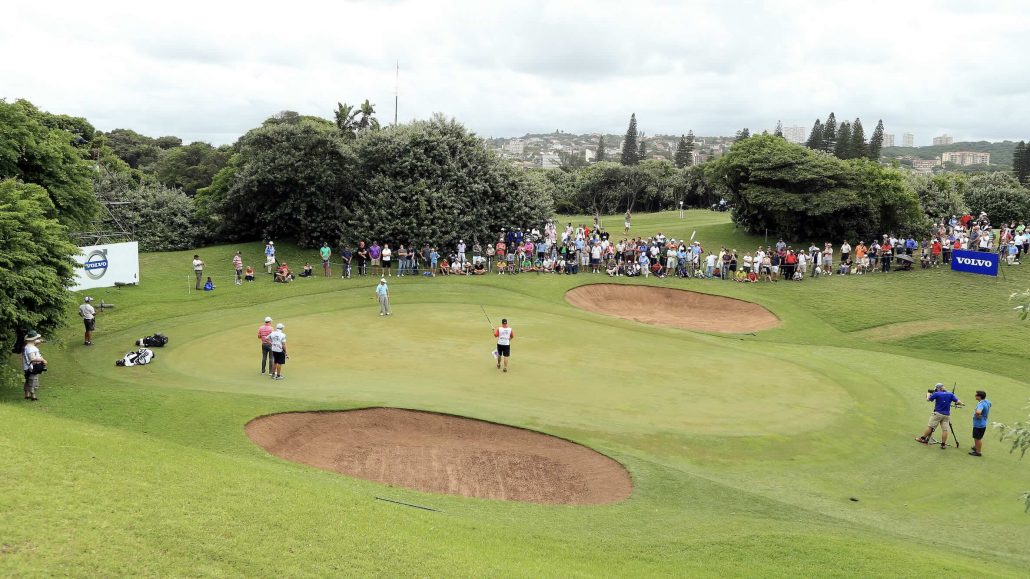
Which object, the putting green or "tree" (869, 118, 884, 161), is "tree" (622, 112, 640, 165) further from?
the putting green

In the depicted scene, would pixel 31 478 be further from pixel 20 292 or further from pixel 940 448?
pixel 940 448

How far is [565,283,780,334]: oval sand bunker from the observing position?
3478 centimetres

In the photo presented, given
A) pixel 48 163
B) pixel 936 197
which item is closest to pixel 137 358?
pixel 48 163

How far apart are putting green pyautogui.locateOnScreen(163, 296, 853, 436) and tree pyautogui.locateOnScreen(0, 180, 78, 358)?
3.72 m

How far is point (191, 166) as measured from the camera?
99125 millimetres

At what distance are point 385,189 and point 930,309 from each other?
30258 millimetres

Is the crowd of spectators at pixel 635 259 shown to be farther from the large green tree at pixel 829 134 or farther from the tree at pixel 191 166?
the large green tree at pixel 829 134

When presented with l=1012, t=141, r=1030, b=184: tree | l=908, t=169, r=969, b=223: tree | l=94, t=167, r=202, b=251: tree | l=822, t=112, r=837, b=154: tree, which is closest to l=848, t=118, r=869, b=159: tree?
l=822, t=112, r=837, b=154: tree

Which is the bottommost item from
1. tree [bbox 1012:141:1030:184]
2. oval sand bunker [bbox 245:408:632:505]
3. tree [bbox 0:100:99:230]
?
oval sand bunker [bbox 245:408:632:505]

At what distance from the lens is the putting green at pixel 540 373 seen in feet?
65.5

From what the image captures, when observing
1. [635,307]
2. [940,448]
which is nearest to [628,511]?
[940,448]

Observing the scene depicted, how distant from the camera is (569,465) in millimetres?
17047

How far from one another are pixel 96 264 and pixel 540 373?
2354 centimetres

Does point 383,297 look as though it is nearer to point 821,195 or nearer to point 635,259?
point 635,259
